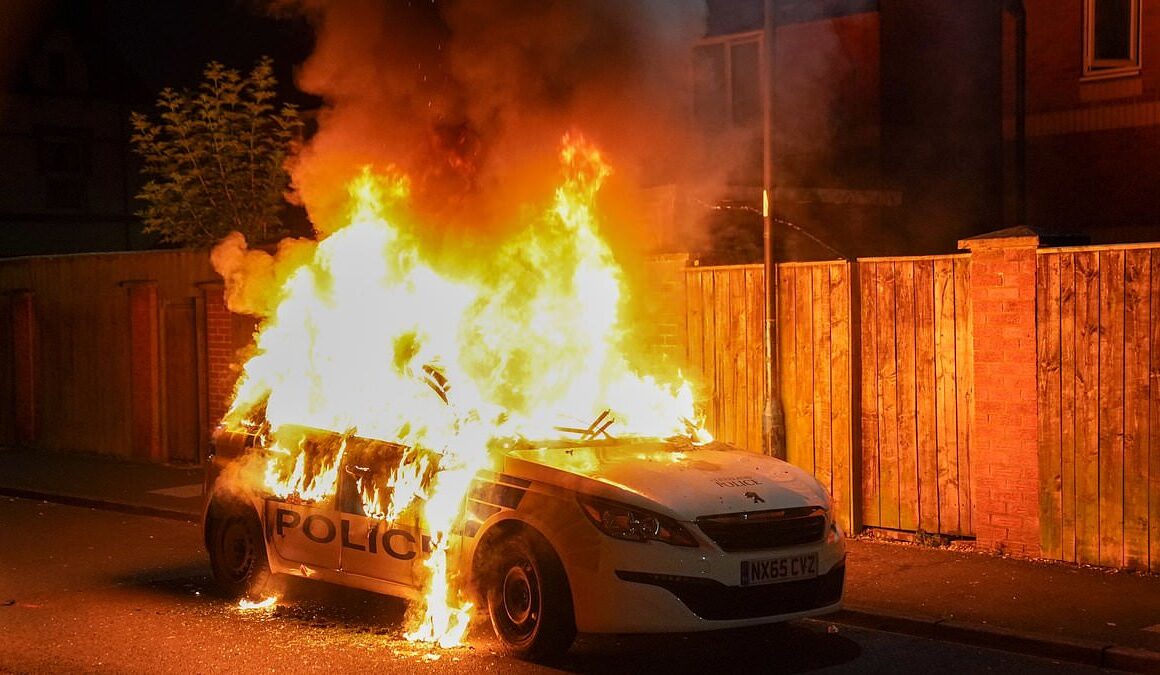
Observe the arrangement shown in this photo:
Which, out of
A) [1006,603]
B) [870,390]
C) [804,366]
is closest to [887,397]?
[870,390]

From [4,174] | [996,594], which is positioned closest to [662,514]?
[996,594]

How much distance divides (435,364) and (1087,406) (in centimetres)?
461

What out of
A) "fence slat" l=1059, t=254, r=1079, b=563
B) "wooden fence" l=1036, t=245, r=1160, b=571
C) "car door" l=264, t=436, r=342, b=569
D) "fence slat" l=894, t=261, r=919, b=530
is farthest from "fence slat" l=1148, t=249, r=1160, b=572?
"car door" l=264, t=436, r=342, b=569

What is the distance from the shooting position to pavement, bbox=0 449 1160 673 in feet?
24.4

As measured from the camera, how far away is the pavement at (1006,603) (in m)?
7.44

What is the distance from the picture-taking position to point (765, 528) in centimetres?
716

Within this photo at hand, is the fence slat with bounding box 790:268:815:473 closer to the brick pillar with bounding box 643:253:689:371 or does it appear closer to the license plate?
the brick pillar with bounding box 643:253:689:371

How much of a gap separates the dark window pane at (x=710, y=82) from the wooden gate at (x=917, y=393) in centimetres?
719

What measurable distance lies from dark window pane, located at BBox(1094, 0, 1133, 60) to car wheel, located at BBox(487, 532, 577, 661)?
12005 millimetres

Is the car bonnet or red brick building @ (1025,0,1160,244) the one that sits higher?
red brick building @ (1025,0,1160,244)

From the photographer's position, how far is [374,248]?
991cm

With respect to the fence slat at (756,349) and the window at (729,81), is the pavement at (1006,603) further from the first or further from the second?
the window at (729,81)

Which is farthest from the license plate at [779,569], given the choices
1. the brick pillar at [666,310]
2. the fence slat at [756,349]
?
the brick pillar at [666,310]

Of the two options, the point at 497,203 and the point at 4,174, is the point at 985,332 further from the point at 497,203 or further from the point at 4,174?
the point at 4,174
